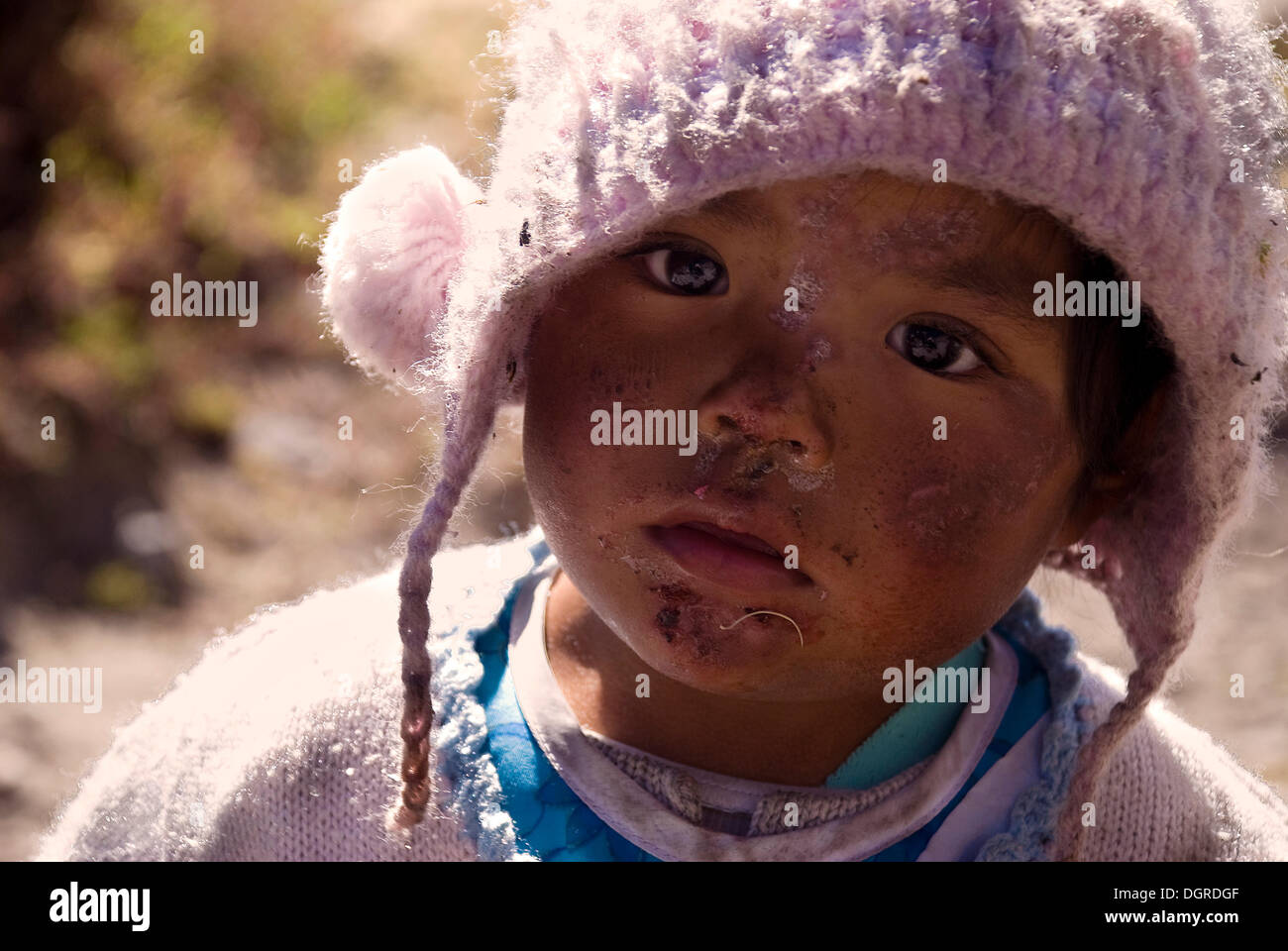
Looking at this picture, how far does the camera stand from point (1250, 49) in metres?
1.56

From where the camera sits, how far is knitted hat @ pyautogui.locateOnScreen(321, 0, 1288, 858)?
1.39 metres

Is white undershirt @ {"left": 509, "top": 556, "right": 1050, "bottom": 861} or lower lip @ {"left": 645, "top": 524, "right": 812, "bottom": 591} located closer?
lower lip @ {"left": 645, "top": 524, "right": 812, "bottom": 591}

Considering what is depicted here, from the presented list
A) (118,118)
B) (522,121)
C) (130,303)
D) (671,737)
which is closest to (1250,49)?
(522,121)

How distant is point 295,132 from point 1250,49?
4.16m

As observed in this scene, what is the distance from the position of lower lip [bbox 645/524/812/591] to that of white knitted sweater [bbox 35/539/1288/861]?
1.34ft

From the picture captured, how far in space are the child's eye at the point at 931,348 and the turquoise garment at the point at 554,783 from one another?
0.49 metres
